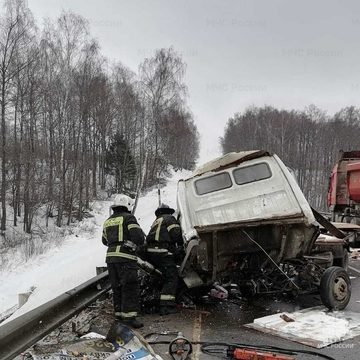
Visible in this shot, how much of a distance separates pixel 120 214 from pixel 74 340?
64.9 inches

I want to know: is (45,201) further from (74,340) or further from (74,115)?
(74,340)

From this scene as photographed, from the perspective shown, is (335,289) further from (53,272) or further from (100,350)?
(53,272)

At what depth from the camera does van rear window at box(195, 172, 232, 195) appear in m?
6.68

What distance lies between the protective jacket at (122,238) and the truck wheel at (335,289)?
2.48 metres

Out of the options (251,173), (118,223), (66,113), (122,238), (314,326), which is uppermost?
(66,113)


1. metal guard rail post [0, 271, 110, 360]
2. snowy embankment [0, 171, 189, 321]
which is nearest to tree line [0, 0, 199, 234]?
snowy embankment [0, 171, 189, 321]

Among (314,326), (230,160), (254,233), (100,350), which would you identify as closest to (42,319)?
(100,350)

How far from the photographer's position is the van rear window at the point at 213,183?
21.9ft

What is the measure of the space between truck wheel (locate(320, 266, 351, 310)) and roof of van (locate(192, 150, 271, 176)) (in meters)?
1.90

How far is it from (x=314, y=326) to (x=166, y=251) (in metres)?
2.08

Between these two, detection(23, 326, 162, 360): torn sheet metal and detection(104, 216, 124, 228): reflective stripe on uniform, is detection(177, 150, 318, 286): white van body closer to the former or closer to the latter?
detection(104, 216, 124, 228): reflective stripe on uniform

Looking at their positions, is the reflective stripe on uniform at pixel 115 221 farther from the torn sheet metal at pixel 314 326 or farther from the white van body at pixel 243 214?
the torn sheet metal at pixel 314 326

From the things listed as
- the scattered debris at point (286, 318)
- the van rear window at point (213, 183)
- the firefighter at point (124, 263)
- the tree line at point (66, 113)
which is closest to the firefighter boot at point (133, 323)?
the firefighter at point (124, 263)

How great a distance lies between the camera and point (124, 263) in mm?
5383
